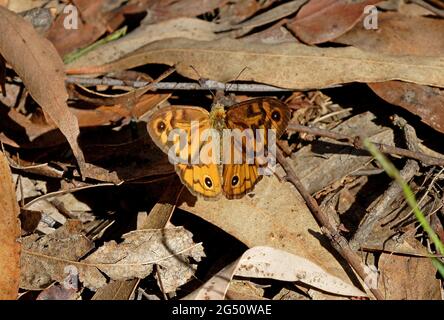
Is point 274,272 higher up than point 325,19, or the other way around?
point 325,19

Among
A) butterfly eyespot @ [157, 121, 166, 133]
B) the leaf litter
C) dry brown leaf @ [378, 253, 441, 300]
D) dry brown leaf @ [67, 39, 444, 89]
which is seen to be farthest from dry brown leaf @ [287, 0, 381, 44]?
dry brown leaf @ [378, 253, 441, 300]

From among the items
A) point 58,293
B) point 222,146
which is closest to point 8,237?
point 58,293

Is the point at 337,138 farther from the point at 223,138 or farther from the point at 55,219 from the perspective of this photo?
the point at 55,219

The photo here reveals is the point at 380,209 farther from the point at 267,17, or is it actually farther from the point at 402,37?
the point at 267,17

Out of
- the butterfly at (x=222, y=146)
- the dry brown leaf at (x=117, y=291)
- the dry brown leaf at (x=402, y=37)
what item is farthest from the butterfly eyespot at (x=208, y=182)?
the dry brown leaf at (x=402, y=37)
